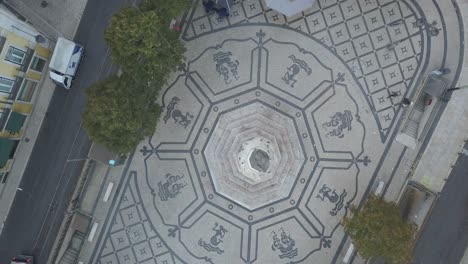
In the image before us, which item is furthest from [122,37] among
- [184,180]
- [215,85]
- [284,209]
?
[284,209]

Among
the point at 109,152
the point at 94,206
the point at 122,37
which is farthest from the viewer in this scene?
the point at 94,206

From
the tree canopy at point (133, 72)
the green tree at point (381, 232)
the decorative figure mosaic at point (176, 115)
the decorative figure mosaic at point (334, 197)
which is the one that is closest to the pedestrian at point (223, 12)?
the tree canopy at point (133, 72)

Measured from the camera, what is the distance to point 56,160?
96.3ft

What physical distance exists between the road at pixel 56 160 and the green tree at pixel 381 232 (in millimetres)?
17828

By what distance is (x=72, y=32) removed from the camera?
29.2 meters

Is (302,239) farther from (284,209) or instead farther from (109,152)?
(109,152)

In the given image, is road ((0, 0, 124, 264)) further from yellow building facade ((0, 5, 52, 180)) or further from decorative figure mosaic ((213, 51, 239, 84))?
decorative figure mosaic ((213, 51, 239, 84))

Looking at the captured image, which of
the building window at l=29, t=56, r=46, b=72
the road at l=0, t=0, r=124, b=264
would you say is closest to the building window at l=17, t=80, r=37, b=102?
the building window at l=29, t=56, r=46, b=72

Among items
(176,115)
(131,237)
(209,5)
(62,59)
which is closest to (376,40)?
(209,5)

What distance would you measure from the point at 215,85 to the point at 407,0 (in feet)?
43.6

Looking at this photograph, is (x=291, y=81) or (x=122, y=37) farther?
(x=291, y=81)

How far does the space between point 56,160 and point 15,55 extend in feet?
24.2

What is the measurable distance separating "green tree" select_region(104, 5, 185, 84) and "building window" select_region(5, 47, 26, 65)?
6.11 metres

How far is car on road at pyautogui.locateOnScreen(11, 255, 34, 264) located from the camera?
93.8 ft
